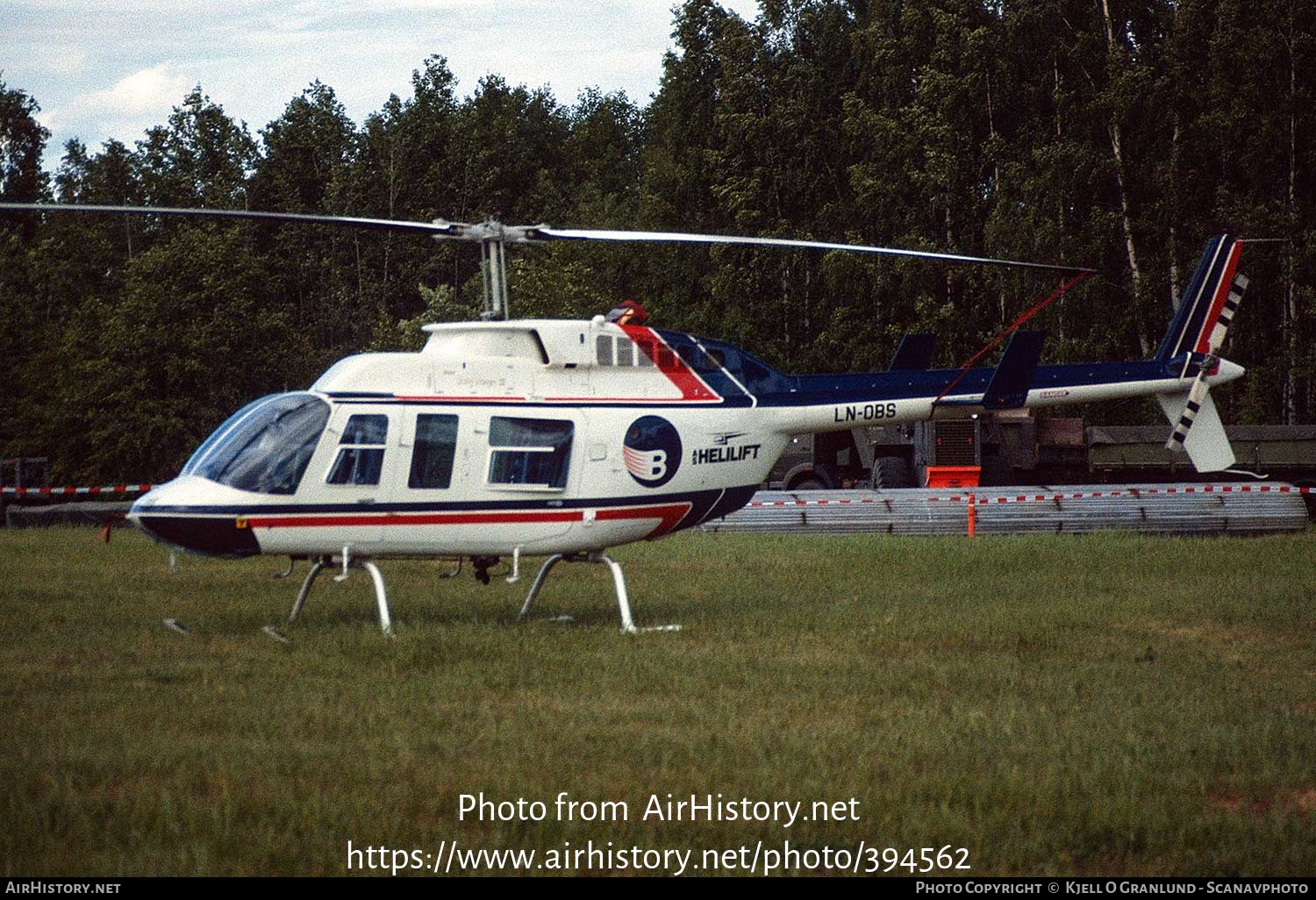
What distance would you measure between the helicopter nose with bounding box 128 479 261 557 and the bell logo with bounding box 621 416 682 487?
11.0ft

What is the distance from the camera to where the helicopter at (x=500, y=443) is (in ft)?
39.2

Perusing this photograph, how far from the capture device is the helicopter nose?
38.6 ft

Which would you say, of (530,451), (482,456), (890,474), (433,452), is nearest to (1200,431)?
(530,451)

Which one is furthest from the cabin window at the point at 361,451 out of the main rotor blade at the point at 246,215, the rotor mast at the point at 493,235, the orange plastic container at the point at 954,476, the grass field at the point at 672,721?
the orange plastic container at the point at 954,476

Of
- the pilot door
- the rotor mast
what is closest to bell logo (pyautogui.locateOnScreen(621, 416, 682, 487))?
the rotor mast

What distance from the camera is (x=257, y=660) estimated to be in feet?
35.9

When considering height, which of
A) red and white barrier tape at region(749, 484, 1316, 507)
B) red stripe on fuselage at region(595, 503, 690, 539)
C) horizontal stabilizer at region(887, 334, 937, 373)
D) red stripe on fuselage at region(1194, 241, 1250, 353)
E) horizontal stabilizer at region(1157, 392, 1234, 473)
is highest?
red stripe on fuselage at region(1194, 241, 1250, 353)

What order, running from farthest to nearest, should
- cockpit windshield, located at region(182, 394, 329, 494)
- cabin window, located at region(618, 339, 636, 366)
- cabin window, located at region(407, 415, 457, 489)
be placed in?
1. cabin window, located at region(618, 339, 636, 366)
2. cabin window, located at region(407, 415, 457, 489)
3. cockpit windshield, located at region(182, 394, 329, 494)

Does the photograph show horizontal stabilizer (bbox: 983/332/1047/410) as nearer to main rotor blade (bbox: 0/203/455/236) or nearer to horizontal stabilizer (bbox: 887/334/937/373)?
horizontal stabilizer (bbox: 887/334/937/373)

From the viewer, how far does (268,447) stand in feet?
39.4

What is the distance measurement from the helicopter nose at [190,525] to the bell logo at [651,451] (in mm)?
3341

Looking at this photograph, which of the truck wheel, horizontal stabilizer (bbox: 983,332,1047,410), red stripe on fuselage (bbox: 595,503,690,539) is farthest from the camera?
the truck wheel

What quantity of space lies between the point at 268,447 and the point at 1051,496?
14976mm
